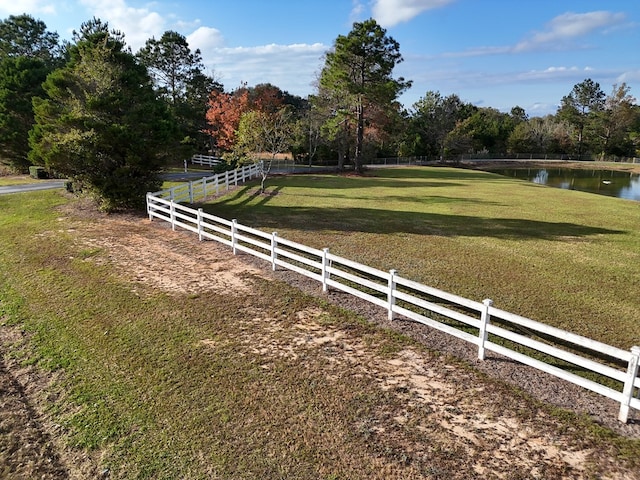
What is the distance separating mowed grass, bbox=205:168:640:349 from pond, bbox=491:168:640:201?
1623cm

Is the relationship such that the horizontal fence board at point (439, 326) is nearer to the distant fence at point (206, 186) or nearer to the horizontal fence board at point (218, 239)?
the horizontal fence board at point (218, 239)

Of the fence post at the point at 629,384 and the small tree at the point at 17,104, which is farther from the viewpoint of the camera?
the small tree at the point at 17,104

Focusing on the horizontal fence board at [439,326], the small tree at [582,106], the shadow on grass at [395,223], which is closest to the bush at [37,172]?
the shadow on grass at [395,223]

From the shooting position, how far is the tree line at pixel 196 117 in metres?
19.4

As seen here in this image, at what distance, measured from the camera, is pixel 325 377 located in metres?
7.30

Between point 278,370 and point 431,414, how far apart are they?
105 inches

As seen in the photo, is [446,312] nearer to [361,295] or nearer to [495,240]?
[361,295]

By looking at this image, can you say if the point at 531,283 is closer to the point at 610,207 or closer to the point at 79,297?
the point at 79,297

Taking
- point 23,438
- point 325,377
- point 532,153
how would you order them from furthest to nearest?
point 532,153
point 325,377
point 23,438

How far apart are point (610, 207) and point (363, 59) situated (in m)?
24.2

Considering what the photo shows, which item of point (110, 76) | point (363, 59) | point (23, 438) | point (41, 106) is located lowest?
point (23, 438)

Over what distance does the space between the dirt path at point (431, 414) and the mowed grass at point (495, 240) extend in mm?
3410

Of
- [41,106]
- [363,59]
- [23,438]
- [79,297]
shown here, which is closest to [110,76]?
[41,106]

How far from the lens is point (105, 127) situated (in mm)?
18484
